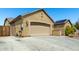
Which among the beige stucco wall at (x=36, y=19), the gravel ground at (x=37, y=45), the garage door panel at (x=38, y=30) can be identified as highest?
the beige stucco wall at (x=36, y=19)

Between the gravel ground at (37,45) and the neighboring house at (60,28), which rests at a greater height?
the neighboring house at (60,28)

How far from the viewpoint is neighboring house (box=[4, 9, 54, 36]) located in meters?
14.8

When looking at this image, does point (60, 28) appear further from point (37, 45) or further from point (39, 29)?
point (37, 45)

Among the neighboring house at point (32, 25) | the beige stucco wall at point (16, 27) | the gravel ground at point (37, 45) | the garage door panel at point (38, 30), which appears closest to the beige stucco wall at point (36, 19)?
the neighboring house at point (32, 25)

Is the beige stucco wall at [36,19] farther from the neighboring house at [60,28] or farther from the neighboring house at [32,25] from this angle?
the neighboring house at [60,28]

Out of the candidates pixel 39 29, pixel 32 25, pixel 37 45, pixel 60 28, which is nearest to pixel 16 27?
pixel 32 25

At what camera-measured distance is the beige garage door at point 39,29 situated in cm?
1498

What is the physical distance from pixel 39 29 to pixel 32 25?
0.81 m

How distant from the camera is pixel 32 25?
15141 mm

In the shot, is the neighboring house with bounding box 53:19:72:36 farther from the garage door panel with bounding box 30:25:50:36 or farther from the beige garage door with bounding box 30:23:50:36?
the garage door panel with bounding box 30:25:50:36

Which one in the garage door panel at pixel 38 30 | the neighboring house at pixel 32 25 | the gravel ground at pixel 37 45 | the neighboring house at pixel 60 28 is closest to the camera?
the gravel ground at pixel 37 45
